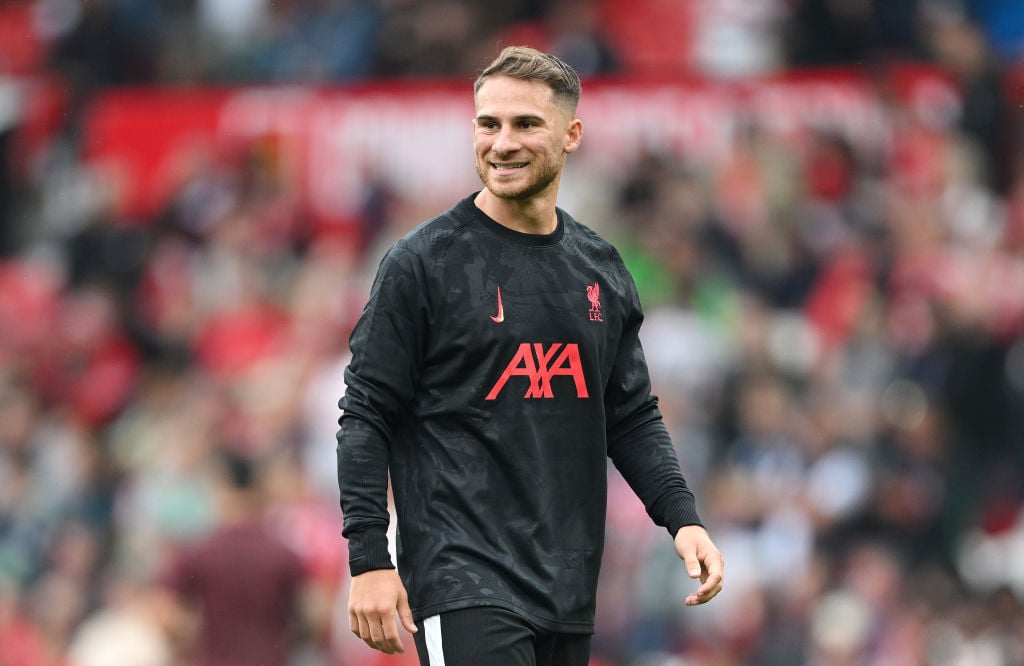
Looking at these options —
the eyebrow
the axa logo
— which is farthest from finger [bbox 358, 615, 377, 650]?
the eyebrow

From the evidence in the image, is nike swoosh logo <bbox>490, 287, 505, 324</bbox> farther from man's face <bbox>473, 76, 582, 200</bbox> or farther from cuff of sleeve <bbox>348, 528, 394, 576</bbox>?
cuff of sleeve <bbox>348, 528, 394, 576</bbox>

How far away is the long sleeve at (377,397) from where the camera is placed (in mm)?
3834

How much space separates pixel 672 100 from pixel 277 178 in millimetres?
2968

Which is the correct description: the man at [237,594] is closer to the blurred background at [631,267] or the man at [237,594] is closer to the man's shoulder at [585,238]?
the blurred background at [631,267]

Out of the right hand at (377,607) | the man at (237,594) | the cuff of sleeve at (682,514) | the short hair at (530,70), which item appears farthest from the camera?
the man at (237,594)

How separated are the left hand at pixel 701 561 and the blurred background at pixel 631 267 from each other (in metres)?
3.76

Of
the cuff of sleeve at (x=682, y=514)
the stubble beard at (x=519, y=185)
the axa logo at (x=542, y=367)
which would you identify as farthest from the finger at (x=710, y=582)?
the stubble beard at (x=519, y=185)

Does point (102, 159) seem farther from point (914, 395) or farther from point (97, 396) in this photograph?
point (914, 395)

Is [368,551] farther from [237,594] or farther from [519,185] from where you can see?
[237,594]

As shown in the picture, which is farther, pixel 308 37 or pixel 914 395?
pixel 308 37

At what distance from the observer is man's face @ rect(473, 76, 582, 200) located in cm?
406

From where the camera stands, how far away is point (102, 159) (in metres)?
12.7

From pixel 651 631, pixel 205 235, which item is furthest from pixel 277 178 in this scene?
pixel 651 631

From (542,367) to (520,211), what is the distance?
0.40 metres
